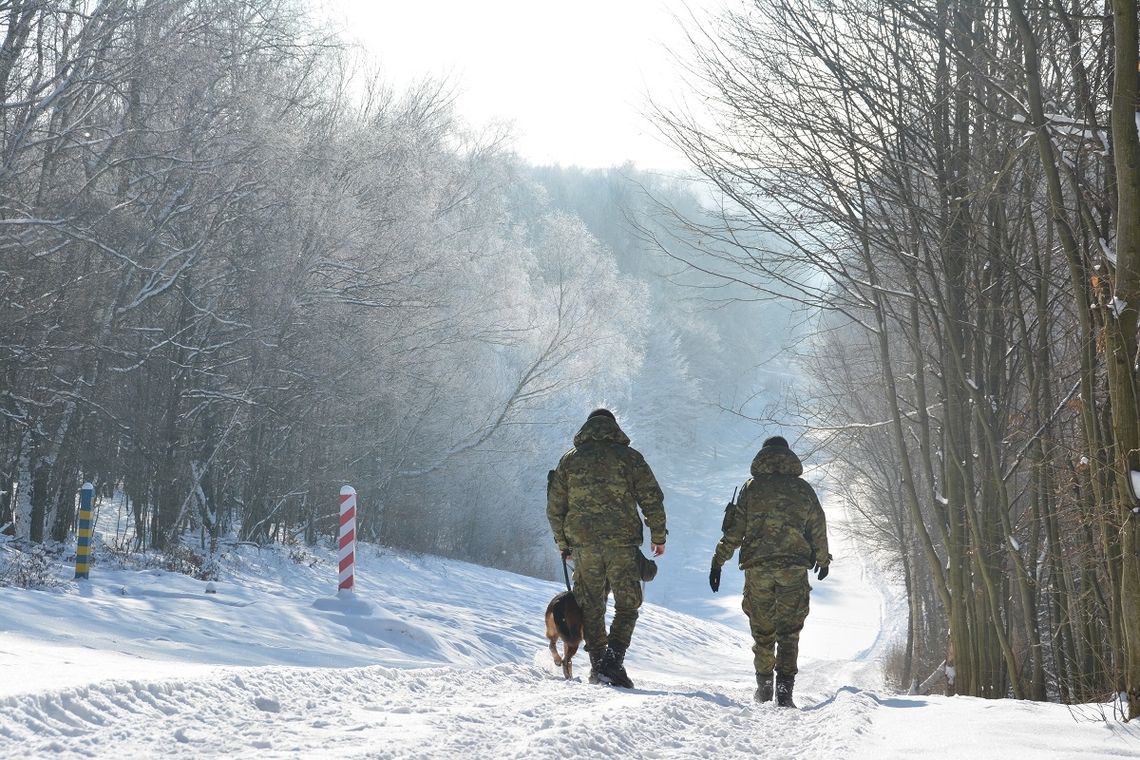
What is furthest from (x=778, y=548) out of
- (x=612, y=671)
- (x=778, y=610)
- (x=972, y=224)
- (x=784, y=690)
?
(x=972, y=224)

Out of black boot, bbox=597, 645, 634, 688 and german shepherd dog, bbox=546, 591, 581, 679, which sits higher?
german shepherd dog, bbox=546, 591, 581, 679

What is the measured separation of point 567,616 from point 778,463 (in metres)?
1.88

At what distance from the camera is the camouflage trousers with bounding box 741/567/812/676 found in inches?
325

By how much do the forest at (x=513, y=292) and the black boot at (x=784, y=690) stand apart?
1.72m

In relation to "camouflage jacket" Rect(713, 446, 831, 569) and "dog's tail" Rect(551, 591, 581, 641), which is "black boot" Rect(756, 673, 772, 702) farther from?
"dog's tail" Rect(551, 591, 581, 641)

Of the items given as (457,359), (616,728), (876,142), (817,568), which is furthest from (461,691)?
(457,359)

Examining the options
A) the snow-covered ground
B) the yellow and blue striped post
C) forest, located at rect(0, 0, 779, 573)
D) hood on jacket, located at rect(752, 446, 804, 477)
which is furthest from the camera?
forest, located at rect(0, 0, 779, 573)

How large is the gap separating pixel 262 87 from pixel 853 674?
14.4 meters

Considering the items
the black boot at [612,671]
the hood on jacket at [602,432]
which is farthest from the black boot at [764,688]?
the hood on jacket at [602,432]

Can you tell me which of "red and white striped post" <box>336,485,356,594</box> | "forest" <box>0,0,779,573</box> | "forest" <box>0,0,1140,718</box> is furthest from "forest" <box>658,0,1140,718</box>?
"red and white striped post" <box>336,485,356,594</box>

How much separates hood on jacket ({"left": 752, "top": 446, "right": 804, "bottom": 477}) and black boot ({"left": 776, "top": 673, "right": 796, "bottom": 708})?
1.47m

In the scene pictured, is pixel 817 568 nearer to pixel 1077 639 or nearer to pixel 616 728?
pixel 1077 639

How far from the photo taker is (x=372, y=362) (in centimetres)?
2294

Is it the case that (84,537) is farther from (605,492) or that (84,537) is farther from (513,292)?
(513,292)
